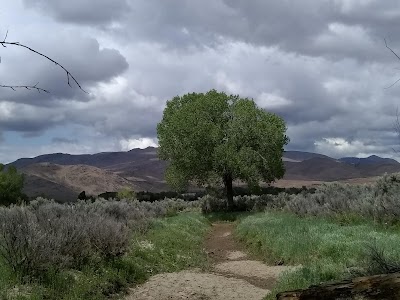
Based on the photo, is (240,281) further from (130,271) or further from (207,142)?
(207,142)

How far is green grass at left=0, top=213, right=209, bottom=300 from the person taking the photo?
9.33 meters

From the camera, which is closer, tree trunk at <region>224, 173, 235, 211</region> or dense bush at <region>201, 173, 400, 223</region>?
dense bush at <region>201, 173, 400, 223</region>

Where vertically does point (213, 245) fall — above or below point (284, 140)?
below

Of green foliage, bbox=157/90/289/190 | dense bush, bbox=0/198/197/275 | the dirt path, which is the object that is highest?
green foliage, bbox=157/90/289/190

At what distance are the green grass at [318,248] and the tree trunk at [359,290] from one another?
251cm

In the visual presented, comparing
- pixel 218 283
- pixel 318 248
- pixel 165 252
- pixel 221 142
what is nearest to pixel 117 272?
pixel 218 283

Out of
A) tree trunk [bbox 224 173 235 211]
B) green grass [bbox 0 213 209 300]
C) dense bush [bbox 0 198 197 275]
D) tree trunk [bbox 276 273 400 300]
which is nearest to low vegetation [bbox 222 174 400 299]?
tree trunk [bbox 276 273 400 300]

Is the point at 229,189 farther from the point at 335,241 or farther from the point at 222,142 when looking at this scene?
the point at 335,241

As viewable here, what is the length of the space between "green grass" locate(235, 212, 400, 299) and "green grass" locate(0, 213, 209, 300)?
108 inches

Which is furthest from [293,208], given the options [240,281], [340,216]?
[240,281]

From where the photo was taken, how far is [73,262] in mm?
11609

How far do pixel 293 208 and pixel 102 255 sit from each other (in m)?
18.2

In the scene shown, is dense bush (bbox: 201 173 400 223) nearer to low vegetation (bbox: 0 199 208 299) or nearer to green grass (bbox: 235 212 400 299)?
green grass (bbox: 235 212 400 299)

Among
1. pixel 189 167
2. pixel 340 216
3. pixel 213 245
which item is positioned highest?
pixel 189 167
